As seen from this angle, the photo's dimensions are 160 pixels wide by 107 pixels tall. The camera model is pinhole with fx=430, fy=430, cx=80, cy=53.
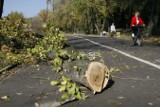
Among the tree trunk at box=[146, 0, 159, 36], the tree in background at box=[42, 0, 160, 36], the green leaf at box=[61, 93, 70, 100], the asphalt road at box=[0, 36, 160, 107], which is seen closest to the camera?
the asphalt road at box=[0, 36, 160, 107]

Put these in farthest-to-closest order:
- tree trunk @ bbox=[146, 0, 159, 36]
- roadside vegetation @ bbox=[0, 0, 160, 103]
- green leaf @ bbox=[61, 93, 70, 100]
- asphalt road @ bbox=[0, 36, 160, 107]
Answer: tree trunk @ bbox=[146, 0, 159, 36] < roadside vegetation @ bbox=[0, 0, 160, 103] < green leaf @ bbox=[61, 93, 70, 100] < asphalt road @ bbox=[0, 36, 160, 107]

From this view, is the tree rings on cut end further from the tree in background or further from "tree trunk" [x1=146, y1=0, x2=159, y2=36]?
the tree in background

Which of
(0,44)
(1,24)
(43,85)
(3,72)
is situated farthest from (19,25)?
(43,85)

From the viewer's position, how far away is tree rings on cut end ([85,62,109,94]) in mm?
8773

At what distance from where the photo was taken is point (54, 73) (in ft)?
39.6

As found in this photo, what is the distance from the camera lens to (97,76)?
8.95 metres

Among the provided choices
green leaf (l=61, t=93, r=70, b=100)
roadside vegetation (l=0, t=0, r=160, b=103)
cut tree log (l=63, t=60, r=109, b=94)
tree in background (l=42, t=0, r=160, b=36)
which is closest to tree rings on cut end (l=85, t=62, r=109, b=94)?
cut tree log (l=63, t=60, r=109, b=94)

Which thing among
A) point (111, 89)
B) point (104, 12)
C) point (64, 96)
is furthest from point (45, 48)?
point (104, 12)

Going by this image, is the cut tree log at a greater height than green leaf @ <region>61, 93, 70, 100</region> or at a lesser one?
greater

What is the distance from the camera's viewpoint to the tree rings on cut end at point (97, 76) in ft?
28.8

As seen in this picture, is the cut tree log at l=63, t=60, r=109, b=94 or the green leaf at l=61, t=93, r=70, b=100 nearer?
the green leaf at l=61, t=93, r=70, b=100

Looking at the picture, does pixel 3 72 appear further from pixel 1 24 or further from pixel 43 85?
pixel 1 24

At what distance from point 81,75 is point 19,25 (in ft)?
46.5

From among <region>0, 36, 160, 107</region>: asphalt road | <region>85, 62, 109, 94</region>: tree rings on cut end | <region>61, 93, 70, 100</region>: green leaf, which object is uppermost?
<region>85, 62, 109, 94</region>: tree rings on cut end
